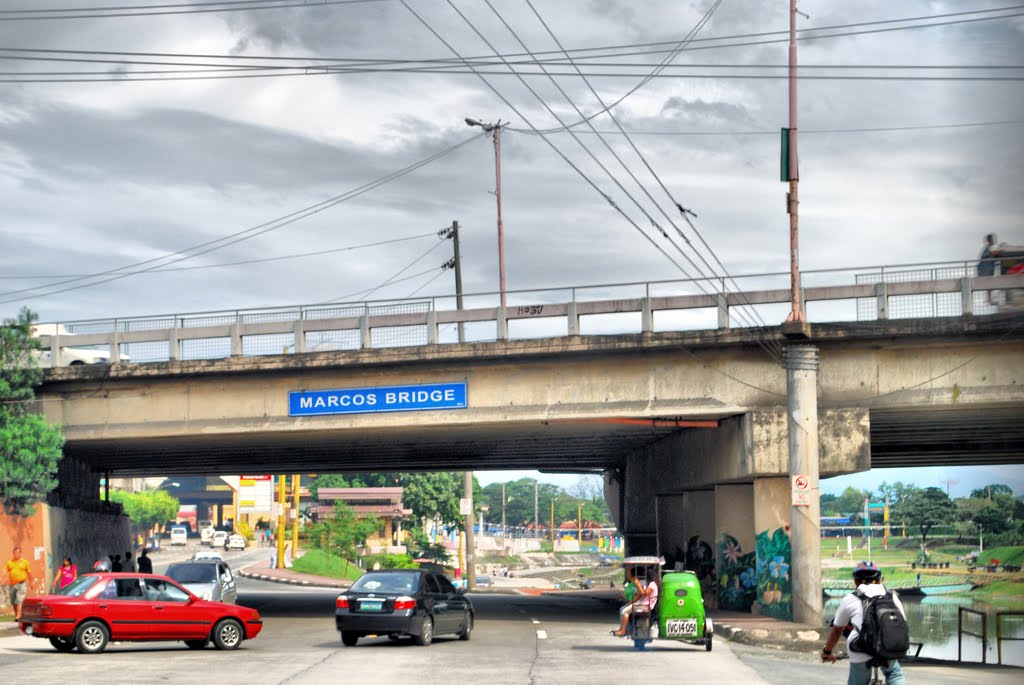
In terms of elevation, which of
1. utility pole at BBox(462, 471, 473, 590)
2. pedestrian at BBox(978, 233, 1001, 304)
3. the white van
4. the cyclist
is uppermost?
pedestrian at BBox(978, 233, 1001, 304)

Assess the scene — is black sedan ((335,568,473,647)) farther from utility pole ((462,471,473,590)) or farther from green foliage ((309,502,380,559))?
green foliage ((309,502,380,559))

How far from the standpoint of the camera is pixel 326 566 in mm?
77375

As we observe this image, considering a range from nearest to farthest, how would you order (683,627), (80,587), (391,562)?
(80,587), (683,627), (391,562)

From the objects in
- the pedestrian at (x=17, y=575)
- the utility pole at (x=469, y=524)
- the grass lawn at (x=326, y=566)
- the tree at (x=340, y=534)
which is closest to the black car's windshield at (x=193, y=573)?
the pedestrian at (x=17, y=575)

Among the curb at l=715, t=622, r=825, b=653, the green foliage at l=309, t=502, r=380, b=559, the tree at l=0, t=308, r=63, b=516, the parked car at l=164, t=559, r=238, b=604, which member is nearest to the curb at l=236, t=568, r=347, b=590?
the green foliage at l=309, t=502, r=380, b=559

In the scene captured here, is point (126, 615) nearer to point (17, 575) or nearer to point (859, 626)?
point (17, 575)

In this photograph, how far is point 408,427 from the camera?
32656 millimetres

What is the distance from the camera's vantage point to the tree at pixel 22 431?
3303 cm

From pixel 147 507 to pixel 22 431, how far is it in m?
125

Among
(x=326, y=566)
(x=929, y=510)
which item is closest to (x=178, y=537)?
(x=326, y=566)

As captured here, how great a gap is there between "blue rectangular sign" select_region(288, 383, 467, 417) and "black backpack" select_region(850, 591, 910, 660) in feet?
72.4

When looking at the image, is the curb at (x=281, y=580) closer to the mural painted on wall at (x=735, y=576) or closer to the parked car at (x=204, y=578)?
the mural painted on wall at (x=735, y=576)

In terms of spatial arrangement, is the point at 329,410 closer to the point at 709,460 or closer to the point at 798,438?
the point at 709,460

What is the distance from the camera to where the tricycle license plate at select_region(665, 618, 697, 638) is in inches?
878
